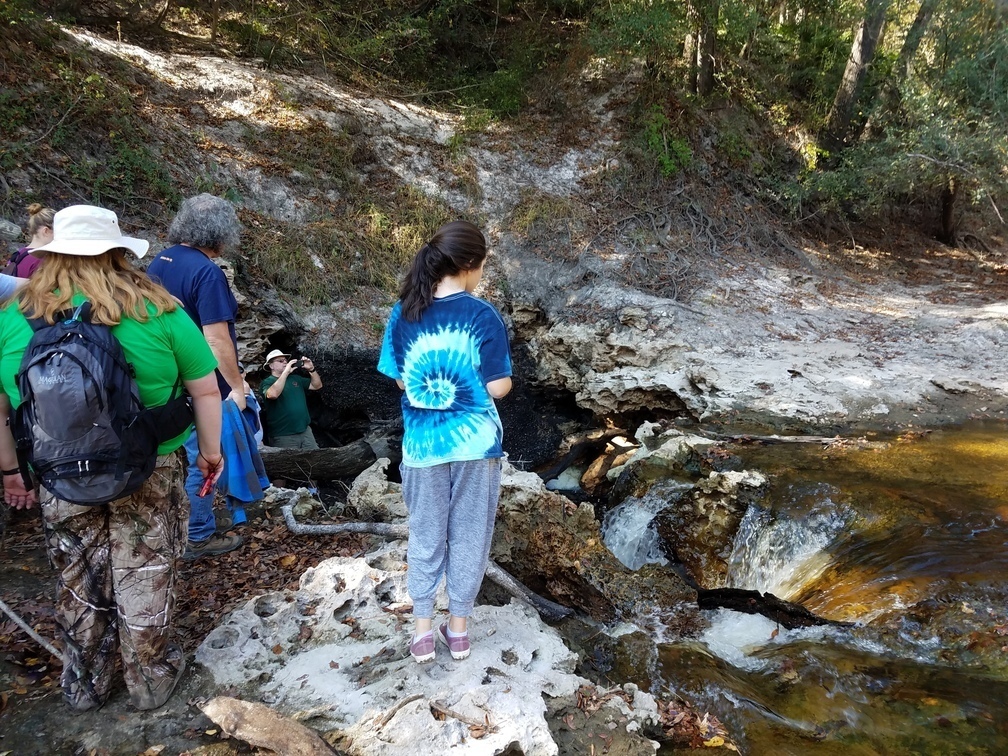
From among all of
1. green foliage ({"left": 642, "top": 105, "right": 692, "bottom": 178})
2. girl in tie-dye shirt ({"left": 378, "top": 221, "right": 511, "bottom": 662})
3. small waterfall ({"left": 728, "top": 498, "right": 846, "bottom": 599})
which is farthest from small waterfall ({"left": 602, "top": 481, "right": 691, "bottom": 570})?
green foliage ({"left": 642, "top": 105, "right": 692, "bottom": 178})

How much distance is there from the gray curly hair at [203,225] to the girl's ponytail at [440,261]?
140cm

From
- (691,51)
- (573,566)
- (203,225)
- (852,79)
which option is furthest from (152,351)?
(852,79)

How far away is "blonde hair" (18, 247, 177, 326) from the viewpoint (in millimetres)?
2014

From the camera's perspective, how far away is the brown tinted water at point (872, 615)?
304cm

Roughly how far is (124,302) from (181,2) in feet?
38.2

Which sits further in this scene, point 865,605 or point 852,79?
point 852,79

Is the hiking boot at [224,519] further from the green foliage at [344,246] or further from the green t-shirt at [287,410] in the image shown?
the green foliage at [344,246]

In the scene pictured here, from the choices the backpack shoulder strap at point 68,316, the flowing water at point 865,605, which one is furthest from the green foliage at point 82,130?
the flowing water at point 865,605

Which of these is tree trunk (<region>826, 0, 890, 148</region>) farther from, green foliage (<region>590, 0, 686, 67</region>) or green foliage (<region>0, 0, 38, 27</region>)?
green foliage (<region>0, 0, 38, 27</region>)

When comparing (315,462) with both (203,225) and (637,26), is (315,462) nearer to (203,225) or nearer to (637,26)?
(203,225)

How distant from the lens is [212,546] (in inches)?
147

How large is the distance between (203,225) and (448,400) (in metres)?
1.75

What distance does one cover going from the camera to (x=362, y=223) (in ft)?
33.0

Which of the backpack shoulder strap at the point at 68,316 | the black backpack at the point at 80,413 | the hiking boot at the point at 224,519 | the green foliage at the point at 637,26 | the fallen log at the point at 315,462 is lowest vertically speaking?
the fallen log at the point at 315,462
